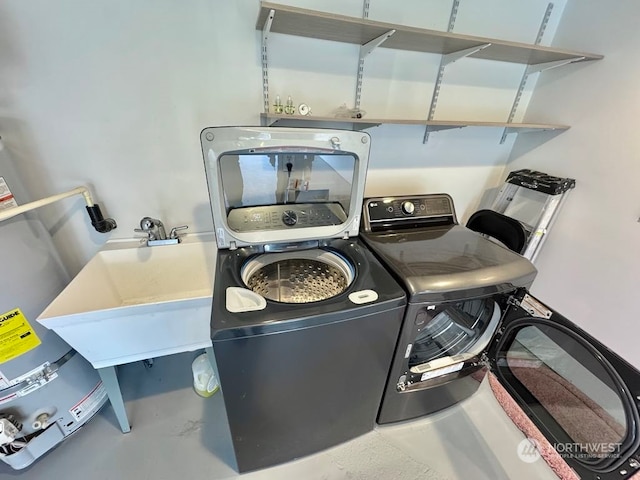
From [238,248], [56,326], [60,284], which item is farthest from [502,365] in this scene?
[60,284]

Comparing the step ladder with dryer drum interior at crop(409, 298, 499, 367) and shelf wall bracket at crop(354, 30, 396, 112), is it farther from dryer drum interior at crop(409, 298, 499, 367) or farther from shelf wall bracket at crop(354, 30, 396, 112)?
shelf wall bracket at crop(354, 30, 396, 112)

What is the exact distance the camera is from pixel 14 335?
1.06m

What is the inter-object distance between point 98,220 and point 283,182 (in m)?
0.99

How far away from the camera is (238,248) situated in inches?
49.2

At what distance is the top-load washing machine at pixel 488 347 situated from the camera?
0.89 metres

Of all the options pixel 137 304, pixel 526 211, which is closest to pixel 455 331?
pixel 526 211

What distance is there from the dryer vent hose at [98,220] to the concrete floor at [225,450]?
98 centimetres

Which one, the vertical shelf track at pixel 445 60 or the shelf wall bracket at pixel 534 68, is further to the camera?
the shelf wall bracket at pixel 534 68

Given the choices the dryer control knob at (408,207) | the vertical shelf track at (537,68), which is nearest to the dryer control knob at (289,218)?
the dryer control knob at (408,207)

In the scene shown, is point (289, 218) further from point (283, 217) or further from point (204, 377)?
point (204, 377)

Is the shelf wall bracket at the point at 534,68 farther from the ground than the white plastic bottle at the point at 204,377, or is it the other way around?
the shelf wall bracket at the point at 534,68

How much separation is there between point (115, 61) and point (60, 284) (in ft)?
3.49

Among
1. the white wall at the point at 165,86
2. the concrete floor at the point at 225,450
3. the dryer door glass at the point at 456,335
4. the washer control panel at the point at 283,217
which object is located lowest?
the concrete floor at the point at 225,450

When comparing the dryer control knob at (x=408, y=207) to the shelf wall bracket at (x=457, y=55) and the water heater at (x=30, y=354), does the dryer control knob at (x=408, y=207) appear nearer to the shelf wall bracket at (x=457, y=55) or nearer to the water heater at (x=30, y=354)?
the shelf wall bracket at (x=457, y=55)
